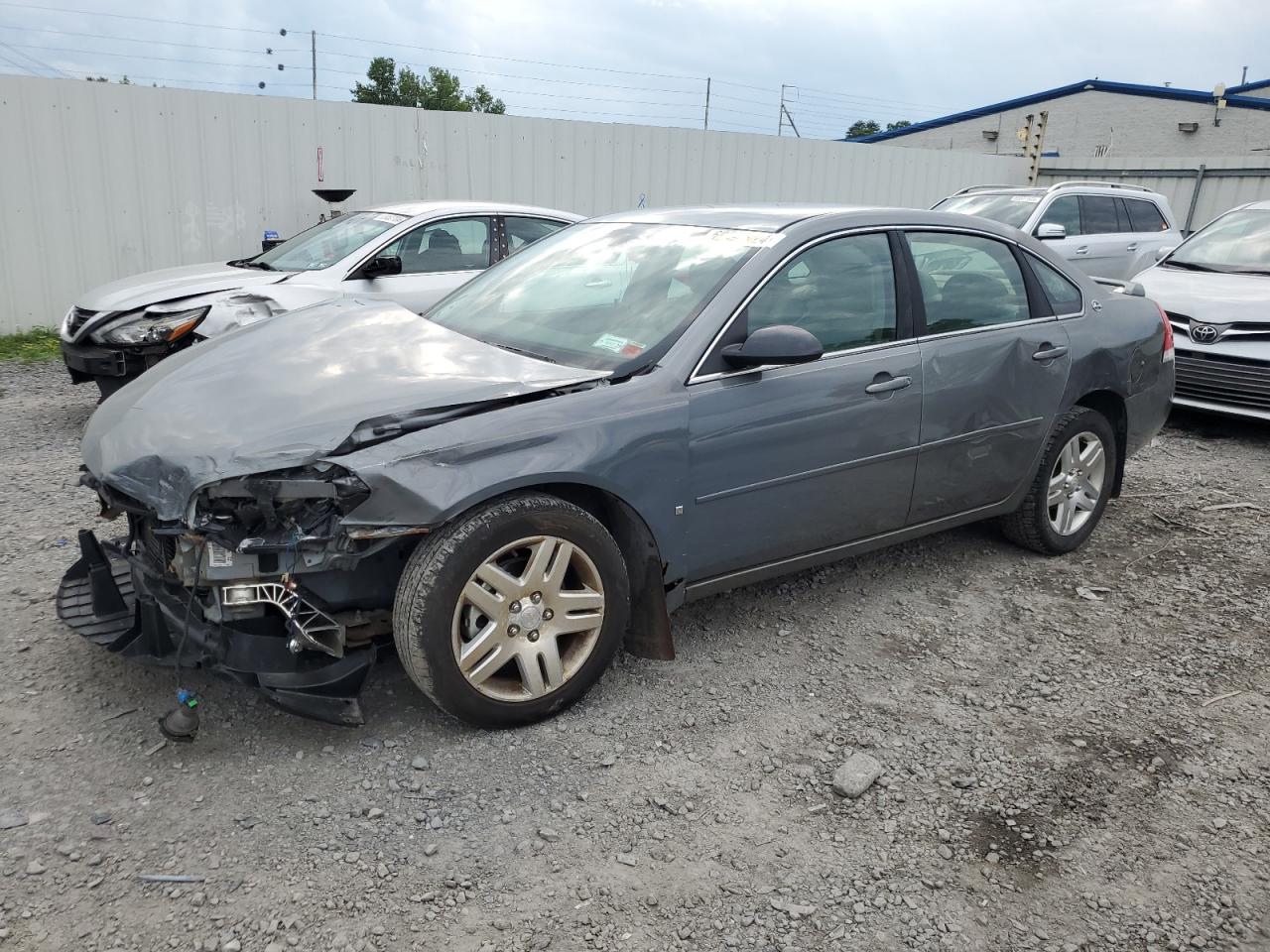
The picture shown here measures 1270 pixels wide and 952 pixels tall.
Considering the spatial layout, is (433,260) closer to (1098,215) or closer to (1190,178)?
(1098,215)

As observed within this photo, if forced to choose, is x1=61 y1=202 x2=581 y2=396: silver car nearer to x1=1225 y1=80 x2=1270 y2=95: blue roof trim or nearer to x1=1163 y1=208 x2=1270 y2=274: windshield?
x1=1163 y1=208 x2=1270 y2=274: windshield

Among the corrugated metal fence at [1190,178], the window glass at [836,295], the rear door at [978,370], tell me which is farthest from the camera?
the corrugated metal fence at [1190,178]

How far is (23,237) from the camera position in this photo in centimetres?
1014

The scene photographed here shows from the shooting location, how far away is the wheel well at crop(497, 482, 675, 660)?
11.1ft

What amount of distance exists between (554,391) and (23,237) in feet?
30.8

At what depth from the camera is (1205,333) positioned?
292 inches

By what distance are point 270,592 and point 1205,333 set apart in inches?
280

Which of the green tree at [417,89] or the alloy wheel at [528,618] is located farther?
the green tree at [417,89]

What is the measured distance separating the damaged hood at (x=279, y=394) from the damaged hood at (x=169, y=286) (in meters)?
3.33

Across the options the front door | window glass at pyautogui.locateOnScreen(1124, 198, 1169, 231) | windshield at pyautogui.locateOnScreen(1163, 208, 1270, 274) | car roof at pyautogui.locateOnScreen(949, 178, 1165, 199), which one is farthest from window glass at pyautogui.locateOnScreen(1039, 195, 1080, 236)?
the front door

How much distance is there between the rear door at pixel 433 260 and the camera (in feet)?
23.8

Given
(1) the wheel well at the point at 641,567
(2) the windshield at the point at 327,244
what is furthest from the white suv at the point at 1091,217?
(1) the wheel well at the point at 641,567

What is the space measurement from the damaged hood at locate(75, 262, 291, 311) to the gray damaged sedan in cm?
328

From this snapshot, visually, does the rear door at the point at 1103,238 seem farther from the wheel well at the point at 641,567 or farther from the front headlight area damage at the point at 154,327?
the wheel well at the point at 641,567
